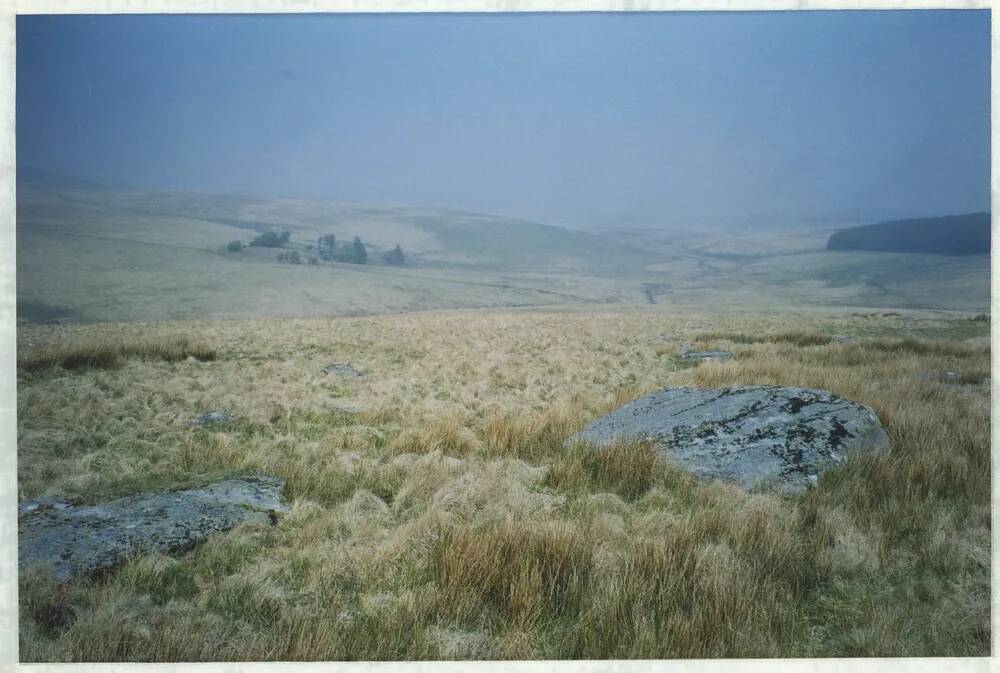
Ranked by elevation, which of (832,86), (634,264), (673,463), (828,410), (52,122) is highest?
(832,86)

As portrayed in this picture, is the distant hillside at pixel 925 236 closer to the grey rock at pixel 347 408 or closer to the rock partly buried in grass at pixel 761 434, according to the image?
the rock partly buried in grass at pixel 761 434

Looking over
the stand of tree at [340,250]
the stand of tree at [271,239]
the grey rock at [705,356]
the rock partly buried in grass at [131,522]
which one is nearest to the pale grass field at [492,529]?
the rock partly buried in grass at [131,522]

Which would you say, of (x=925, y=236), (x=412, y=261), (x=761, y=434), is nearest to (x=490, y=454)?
(x=761, y=434)

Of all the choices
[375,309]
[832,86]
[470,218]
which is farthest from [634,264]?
[375,309]

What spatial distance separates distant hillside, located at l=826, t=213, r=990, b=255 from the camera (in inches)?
191

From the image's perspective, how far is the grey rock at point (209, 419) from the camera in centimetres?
501

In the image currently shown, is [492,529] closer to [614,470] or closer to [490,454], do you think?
[614,470]

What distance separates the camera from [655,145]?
18.5 ft

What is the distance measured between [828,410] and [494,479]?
97.8 inches

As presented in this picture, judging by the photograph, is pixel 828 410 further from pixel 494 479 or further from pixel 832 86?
pixel 832 86

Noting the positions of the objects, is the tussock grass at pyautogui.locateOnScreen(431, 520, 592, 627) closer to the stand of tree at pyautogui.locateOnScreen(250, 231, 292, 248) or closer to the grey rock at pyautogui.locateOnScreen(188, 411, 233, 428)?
the grey rock at pyautogui.locateOnScreen(188, 411, 233, 428)

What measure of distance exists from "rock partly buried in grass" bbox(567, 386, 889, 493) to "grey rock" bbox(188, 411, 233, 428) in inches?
124

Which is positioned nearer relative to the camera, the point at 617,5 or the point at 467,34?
the point at 617,5

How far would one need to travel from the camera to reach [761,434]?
13.0ft
